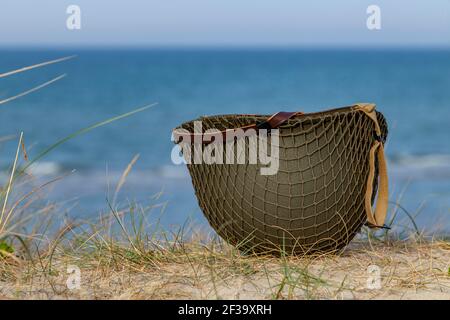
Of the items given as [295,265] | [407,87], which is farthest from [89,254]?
[407,87]

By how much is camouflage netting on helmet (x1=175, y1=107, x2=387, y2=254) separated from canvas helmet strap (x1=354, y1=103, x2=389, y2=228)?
28mm

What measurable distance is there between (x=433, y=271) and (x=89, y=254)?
1619 mm

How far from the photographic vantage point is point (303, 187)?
3.34 metres

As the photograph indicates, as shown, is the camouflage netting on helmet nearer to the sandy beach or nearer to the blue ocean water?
the sandy beach

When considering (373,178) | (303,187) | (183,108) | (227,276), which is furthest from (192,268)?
(183,108)

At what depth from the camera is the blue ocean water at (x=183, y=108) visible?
395 inches

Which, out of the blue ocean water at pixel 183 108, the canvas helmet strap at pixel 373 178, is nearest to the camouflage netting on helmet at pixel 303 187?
the canvas helmet strap at pixel 373 178

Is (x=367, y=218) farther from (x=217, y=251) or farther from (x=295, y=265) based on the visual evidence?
(x=217, y=251)

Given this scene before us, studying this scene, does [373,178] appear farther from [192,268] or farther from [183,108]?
[183,108]

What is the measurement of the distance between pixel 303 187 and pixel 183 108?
19.5 m

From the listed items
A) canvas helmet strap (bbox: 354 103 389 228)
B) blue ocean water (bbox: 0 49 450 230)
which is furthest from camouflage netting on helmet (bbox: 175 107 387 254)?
blue ocean water (bbox: 0 49 450 230)

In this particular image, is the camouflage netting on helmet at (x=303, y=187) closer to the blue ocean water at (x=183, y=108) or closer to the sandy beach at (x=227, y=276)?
the sandy beach at (x=227, y=276)

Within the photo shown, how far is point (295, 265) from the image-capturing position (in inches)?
131
